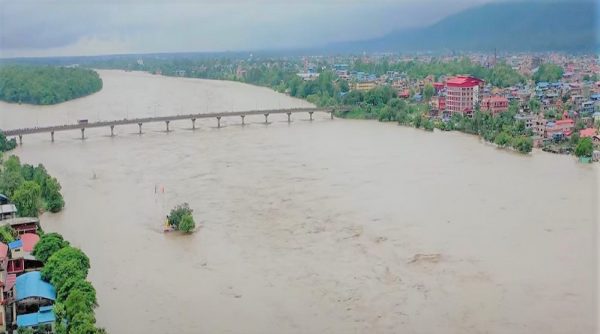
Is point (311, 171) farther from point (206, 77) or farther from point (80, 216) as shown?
point (206, 77)

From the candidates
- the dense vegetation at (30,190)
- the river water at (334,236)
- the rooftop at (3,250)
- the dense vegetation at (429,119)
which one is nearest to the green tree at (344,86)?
the dense vegetation at (429,119)

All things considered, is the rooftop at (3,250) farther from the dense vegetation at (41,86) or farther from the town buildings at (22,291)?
the dense vegetation at (41,86)

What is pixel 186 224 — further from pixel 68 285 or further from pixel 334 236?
pixel 68 285

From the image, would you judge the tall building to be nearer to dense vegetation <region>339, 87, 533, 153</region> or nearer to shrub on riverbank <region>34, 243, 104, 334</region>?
dense vegetation <region>339, 87, 533, 153</region>

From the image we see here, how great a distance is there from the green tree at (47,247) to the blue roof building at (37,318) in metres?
0.52

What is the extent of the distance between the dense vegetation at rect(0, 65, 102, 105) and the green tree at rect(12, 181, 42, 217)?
287 inches

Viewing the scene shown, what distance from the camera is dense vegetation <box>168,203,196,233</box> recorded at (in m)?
3.95

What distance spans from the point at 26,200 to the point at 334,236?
6.04 ft

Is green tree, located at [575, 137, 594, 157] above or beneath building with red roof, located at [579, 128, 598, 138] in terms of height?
beneath

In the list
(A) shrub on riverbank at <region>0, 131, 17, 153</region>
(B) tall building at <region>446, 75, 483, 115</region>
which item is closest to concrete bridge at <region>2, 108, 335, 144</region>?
(A) shrub on riverbank at <region>0, 131, 17, 153</region>

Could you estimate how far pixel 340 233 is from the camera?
388 cm

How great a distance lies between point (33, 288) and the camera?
2738mm

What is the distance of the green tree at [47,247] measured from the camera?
309cm

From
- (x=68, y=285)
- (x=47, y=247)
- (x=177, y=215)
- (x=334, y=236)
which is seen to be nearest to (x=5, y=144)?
(x=177, y=215)
